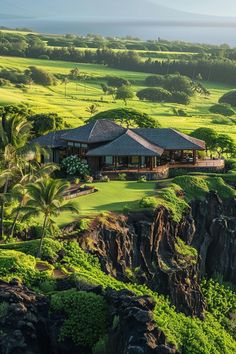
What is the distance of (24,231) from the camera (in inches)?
1663

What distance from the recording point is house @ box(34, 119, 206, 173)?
6397 centimetres

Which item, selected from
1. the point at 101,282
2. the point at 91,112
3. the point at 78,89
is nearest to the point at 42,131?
the point at 91,112

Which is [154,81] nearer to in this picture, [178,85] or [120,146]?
[178,85]

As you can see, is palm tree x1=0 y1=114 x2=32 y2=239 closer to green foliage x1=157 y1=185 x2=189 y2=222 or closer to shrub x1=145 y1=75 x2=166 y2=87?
green foliage x1=157 y1=185 x2=189 y2=222

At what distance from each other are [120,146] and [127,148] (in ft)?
2.88

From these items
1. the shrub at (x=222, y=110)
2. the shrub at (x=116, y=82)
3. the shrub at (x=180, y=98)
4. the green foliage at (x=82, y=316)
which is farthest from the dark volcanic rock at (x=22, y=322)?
the shrub at (x=116, y=82)

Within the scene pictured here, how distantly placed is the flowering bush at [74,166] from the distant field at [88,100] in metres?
27.8

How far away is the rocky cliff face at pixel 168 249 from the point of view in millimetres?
43031

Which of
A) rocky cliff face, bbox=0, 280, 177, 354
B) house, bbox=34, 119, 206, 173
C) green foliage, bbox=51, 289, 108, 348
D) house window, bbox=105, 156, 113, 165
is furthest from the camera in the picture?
house window, bbox=105, 156, 113, 165

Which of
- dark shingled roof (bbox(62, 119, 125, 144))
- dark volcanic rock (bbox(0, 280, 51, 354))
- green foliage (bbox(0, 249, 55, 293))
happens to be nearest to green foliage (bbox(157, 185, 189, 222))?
dark shingled roof (bbox(62, 119, 125, 144))

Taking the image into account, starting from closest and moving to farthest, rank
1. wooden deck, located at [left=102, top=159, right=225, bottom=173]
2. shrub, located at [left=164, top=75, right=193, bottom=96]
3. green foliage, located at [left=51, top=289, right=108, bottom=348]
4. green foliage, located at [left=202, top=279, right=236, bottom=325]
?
green foliage, located at [left=51, top=289, right=108, bottom=348], green foliage, located at [left=202, top=279, right=236, bottom=325], wooden deck, located at [left=102, top=159, right=225, bottom=173], shrub, located at [left=164, top=75, right=193, bottom=96]

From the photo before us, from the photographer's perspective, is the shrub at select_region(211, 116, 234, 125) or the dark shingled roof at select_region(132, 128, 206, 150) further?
the shrub at select_region(211, 116, 234, 125)

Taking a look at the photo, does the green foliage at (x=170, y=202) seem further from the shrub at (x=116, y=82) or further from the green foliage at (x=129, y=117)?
the shrub at (x=116, y=82)

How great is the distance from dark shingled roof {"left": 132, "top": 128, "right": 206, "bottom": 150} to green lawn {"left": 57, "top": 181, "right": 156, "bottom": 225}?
872cm
